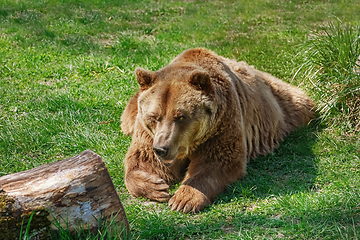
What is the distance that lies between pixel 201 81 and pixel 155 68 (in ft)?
13.0

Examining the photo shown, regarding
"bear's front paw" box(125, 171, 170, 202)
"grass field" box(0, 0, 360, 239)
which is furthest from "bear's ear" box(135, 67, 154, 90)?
"grass field" box(0, 0, 360, 239)

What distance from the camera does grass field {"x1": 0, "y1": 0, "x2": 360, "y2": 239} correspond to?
3719mm

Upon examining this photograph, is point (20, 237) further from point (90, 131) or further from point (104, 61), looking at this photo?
point (104, 61)

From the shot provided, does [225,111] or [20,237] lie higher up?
[225,111]

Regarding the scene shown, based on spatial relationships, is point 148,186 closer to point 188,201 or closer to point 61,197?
point 188,201

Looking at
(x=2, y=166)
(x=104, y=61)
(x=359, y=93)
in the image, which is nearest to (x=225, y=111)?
(x=359, y=93)

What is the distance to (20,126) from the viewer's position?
5.95 m

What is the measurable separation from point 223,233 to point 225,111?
5.26ft

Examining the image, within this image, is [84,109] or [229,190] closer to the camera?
[229,190]

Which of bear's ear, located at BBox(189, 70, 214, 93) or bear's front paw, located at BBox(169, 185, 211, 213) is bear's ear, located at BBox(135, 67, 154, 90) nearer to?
bear's ear, located at BBox(189, 70, 214, 93)

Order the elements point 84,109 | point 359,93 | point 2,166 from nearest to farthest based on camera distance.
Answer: point 2,166
point 359,93
point 84,109

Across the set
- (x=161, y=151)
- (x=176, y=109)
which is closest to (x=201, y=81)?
(x=176, y=109)

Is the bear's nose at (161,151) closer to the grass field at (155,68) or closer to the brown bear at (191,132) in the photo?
the brown bear at (191,132)

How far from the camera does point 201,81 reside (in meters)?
4.26
